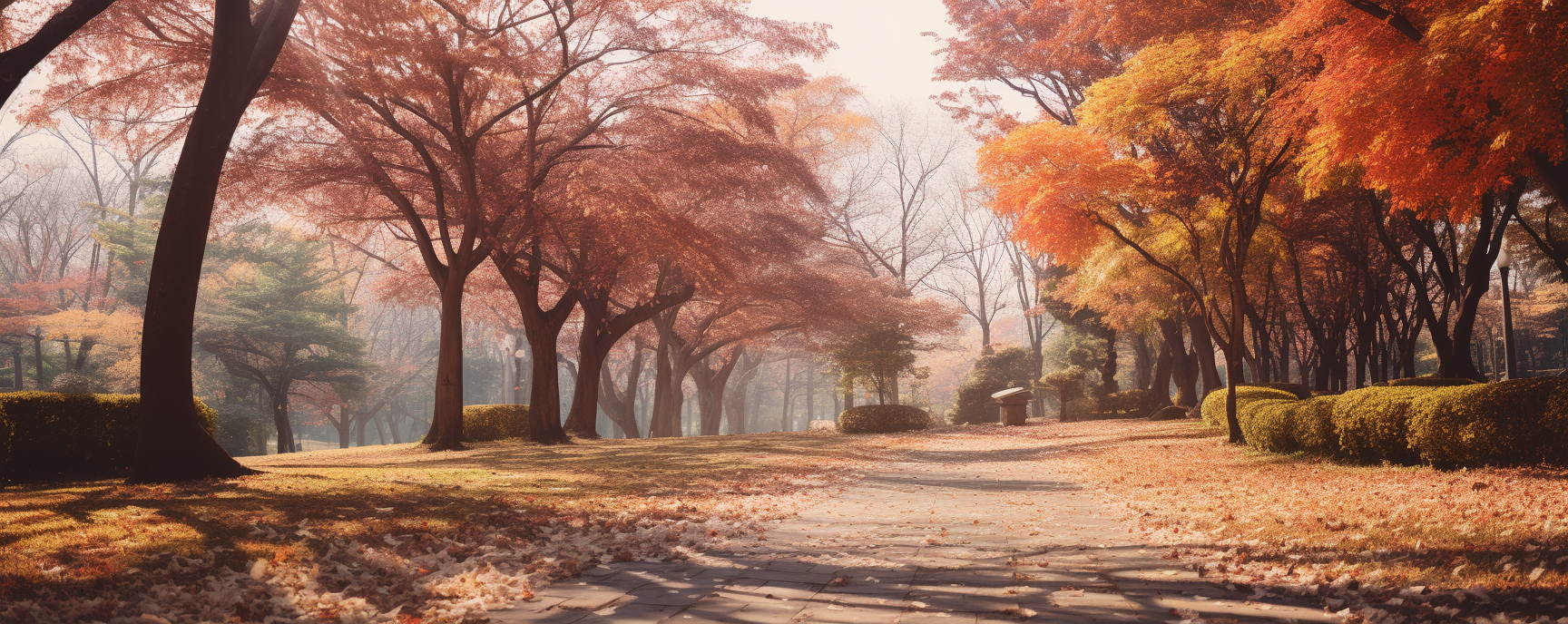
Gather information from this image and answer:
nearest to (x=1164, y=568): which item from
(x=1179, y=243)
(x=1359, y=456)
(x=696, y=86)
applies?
(x=1359, y=456)

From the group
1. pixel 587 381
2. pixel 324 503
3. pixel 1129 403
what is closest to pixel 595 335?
pixel 587 381

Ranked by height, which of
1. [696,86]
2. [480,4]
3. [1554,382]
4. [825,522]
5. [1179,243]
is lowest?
[825,522]

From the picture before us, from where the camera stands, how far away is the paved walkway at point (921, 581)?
3.88 meters

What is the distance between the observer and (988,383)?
37.0 metres

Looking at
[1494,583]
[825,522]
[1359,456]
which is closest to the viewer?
[1494,583]

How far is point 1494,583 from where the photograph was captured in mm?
3891

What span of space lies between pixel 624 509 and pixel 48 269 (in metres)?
40.7

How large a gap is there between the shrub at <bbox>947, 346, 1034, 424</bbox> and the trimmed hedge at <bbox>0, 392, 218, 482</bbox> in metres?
29.7

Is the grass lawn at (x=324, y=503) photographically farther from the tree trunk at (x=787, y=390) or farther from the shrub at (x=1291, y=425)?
the tree trunk at (x=787, y=390)

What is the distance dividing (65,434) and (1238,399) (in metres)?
16.8

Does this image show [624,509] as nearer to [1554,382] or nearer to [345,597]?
[345,597]

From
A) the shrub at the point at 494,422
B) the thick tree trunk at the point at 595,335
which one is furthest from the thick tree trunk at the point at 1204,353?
the shrub at the point at 494,422

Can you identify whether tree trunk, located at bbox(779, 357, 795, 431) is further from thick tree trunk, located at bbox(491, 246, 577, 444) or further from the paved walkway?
the paved walkway

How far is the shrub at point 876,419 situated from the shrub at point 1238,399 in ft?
33.1
